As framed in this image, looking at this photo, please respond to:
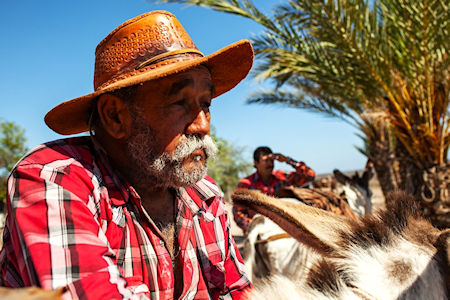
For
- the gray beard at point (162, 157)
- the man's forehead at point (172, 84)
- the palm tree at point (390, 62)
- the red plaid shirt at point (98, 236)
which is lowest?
the red plaid shirt at point (98, 236)

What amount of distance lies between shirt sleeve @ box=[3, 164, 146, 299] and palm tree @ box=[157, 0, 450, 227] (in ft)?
17.1

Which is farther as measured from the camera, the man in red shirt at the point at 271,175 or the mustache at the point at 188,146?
the man in red shirt at the point at 271,175

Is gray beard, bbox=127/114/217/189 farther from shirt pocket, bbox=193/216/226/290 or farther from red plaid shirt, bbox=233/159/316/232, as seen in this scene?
red plaid shirt, bbox=233/159/316/232

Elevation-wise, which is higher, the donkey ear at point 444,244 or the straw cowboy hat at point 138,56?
the straw cowboy hat at point 138,56

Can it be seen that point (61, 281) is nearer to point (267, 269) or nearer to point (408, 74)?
point (267, 269)

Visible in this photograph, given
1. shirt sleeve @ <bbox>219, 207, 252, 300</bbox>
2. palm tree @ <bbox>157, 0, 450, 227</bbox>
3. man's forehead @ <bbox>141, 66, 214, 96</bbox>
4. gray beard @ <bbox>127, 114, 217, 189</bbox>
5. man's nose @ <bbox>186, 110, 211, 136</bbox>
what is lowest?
shirt sleeve @ <bbox>219, 207, 252, 300</bbox>

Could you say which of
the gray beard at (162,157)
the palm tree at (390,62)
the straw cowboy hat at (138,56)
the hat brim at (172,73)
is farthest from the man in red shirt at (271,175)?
the straw cowboy hat at (138,56)

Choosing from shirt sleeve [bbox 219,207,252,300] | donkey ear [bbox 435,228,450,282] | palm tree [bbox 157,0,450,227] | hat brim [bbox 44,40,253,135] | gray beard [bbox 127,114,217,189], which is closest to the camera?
donkey ear [bbox 435,228,450,282]

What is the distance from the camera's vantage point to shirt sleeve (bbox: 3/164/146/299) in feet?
3.09

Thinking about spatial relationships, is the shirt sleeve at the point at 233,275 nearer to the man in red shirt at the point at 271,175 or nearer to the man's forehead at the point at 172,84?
the man's forehead at the point at 172,84

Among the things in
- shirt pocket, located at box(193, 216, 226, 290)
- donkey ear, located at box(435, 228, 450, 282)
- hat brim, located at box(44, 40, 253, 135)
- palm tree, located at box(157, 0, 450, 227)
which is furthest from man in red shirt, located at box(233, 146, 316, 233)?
donkey ear, located at box(435, 228, 450, 282)

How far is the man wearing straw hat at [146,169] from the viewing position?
3.81 ft

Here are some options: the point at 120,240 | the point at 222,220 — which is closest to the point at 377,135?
the point at 222,220

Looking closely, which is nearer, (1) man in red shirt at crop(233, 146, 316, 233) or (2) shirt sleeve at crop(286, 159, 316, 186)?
(1) man in red shirt at crop(233, 146, 316, 233)
